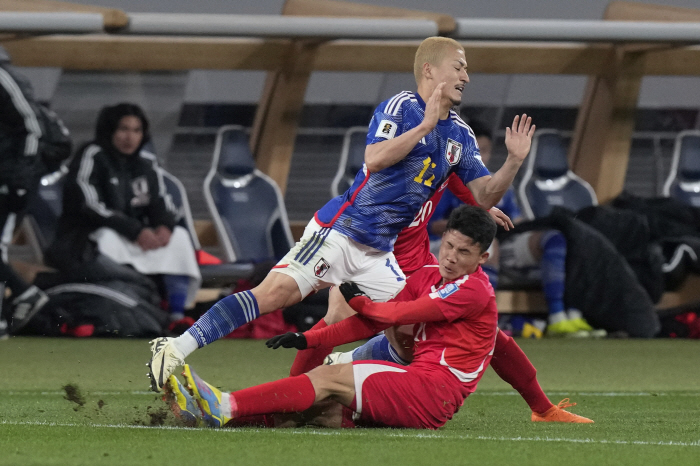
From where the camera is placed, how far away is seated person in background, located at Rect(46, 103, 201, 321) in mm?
10414

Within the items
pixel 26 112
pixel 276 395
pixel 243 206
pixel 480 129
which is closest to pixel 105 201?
pixel 26 112

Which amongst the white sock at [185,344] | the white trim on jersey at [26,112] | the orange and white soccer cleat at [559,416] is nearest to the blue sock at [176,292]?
the white trim on jersey at [26,112]

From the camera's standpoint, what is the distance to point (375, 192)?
18.9ft

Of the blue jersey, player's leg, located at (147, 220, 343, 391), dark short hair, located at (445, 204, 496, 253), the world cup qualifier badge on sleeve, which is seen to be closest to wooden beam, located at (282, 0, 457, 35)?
the blue jersey

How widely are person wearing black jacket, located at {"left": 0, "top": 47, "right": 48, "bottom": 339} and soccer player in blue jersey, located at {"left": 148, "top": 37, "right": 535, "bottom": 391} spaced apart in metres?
4.60

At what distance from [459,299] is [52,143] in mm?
6052

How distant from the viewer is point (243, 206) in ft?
39.3

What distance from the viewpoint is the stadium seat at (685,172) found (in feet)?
43.7

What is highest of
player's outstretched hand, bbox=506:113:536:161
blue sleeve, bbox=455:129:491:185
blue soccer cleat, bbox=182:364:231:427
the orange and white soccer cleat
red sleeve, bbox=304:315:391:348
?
player's outstretched hand, bbox=506:113:536:161

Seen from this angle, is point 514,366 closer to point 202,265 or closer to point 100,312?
point 100,312

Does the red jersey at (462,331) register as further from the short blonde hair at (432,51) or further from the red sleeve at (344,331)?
the short blonde hair at (432,51)

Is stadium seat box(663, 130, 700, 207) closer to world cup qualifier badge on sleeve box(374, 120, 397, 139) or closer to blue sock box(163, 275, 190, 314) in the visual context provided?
blue sock box(163, 275, 190, 314)

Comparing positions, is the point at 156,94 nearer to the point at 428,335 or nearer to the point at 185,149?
the point at 185,149

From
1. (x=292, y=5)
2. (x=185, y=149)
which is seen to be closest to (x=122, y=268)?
(x=185, y=149)
